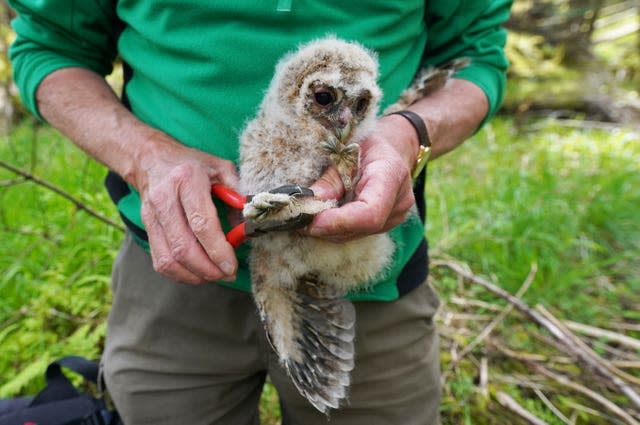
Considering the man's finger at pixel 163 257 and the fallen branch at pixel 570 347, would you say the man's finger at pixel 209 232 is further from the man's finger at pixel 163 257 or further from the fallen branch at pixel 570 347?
the fallen branch at pixel 570 347

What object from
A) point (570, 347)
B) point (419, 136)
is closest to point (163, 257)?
point (419, 136)

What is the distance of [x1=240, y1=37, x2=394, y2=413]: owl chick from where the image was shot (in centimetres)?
124

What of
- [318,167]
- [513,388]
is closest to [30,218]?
[318,167]

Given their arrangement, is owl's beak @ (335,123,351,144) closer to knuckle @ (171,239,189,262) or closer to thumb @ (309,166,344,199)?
thumb @ (309,166,344,199)

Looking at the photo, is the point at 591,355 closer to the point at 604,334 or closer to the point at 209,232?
the point at 604,334

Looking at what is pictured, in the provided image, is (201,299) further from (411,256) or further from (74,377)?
(74,377)

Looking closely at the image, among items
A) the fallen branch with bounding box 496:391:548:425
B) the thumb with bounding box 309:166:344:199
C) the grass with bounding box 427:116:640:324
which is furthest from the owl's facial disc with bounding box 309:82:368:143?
the grass with bounding box 427:116:640:324

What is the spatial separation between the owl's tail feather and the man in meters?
0.16

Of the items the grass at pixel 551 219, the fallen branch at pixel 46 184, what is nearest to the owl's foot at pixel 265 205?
the fallen branch at pixel 46 184

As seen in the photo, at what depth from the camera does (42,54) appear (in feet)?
5.29

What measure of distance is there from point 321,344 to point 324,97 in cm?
65

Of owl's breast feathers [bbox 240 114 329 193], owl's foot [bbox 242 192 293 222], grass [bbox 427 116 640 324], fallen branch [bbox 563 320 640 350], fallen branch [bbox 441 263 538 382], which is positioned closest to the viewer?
owl's foot [bbox 242 192 293 222]

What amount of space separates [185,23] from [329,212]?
0.72m

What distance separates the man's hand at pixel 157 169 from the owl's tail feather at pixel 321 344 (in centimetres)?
28
